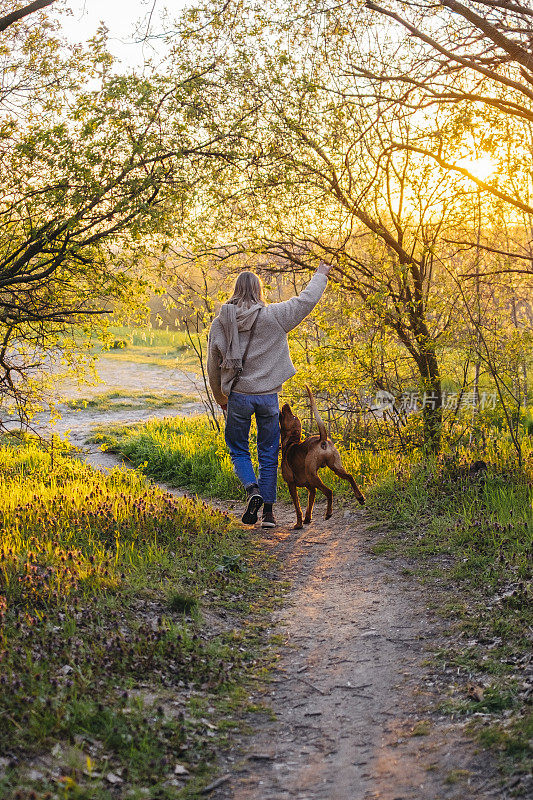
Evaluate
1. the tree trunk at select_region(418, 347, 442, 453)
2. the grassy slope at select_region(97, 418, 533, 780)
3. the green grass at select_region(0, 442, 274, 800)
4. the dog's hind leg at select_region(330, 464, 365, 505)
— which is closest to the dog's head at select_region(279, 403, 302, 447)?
the dog's hind leg at select_region(330, 464, 365, 505)

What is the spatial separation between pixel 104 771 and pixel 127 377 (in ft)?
60.1

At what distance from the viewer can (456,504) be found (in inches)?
267

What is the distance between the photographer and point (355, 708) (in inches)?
147

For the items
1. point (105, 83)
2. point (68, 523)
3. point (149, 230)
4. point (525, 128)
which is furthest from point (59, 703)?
point (525, 128)

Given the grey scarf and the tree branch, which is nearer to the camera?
the tree branch

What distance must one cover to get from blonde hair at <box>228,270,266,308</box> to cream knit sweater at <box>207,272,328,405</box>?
113mm

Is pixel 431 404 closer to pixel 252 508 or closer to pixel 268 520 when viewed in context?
pixel 268 520

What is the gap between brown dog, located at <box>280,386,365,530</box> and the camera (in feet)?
21.7

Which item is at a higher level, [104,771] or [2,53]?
[2,53]

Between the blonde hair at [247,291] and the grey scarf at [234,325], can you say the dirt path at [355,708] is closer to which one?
the grey scarf at [234,325]

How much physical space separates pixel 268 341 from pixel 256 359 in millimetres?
196

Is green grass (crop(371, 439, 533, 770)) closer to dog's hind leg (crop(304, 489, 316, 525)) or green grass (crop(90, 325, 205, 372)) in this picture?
dog's hind leg (crop(304, 489, 316, 525))

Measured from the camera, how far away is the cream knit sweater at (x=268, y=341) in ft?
21.9

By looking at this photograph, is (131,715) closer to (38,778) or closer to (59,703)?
(59,703)
